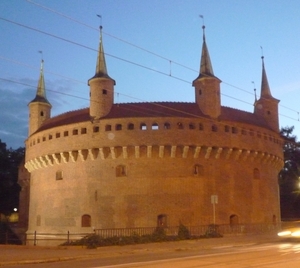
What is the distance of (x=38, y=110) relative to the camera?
42.7 metres

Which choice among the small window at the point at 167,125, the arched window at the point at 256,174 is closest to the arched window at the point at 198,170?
the small window at the point at 167,125

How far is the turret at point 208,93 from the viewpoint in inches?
1393

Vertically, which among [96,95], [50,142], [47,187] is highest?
[96,95]

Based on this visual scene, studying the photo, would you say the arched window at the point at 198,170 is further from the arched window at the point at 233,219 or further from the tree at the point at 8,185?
the tree at the point at 8,185

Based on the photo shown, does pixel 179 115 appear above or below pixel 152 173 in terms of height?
above

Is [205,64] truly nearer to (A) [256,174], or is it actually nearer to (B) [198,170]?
(B) [198,170]

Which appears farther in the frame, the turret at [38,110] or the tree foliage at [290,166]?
the tree foliage at [290,166]

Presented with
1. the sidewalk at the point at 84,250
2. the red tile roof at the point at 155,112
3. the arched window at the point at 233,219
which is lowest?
the sidewalk at the point at 84,250

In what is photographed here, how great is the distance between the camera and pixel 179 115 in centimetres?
3419

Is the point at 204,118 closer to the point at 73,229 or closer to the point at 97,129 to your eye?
the point at 97,129

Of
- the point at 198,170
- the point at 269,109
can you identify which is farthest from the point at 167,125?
the point at 269,109

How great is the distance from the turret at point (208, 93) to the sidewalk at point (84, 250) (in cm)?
1174

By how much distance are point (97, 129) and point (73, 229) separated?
763 centimetres

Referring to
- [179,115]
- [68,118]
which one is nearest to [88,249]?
[179,115]
